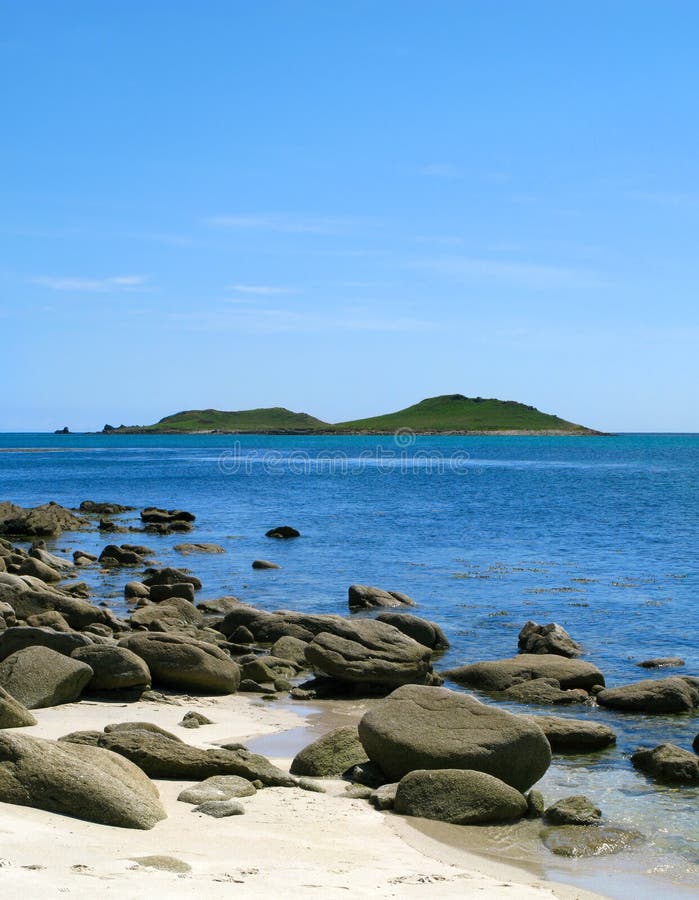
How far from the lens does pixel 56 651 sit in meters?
17.9

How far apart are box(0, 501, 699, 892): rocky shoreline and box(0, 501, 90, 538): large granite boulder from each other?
24334mm

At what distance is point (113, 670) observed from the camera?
1745 centimetres

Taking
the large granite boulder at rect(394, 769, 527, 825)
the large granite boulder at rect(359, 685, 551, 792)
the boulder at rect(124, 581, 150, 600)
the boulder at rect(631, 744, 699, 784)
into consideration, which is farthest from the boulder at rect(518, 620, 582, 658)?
the boulder at rect(124, 581, 150, 600)

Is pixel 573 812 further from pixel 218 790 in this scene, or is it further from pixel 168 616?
pixel 168 616

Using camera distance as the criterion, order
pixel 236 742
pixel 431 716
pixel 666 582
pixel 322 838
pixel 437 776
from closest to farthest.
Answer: pixel 322 838, pixel 437 776, pixel 431 716, pixel 236 742, pixel 666 582

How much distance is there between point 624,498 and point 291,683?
182 ft

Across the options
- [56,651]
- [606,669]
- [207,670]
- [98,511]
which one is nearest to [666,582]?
[606,669]

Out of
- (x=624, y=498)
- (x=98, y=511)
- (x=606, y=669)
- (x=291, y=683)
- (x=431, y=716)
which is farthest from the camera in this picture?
(x=624, y=498)

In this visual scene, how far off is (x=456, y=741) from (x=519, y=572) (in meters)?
22.7

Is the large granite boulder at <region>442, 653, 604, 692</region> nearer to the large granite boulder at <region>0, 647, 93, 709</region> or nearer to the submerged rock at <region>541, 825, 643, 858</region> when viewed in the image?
the large granite boulder at <region>0, 647, 93, 709</region>

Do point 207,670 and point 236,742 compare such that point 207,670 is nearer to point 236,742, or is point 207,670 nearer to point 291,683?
point 291,683

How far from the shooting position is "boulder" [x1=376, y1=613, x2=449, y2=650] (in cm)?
2261

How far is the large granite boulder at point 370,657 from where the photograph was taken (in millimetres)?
18953

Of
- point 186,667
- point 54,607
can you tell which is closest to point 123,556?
point 54,607
